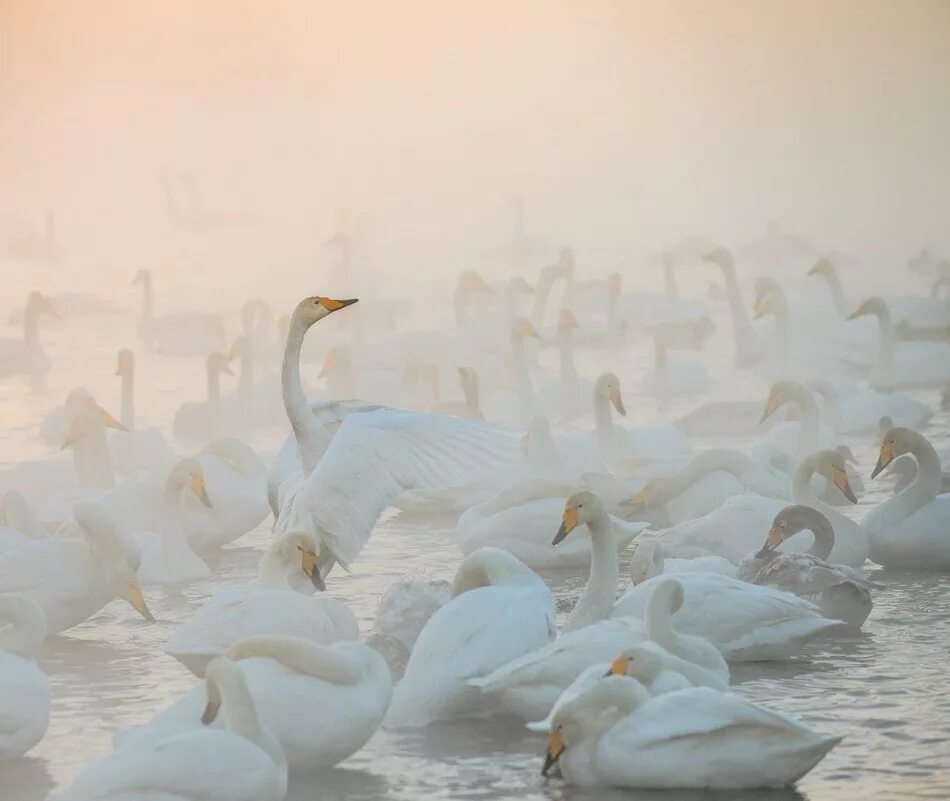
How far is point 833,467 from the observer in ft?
26.2

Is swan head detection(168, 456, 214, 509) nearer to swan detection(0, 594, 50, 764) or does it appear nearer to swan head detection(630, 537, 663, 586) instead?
swan head detection(630, 537, 663, 586)

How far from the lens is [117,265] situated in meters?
23.1

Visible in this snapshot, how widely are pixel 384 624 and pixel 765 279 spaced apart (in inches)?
372

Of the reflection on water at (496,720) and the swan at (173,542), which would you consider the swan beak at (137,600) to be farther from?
the swan at (173,542)

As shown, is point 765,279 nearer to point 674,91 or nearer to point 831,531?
point 831,531

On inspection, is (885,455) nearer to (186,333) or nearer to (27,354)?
(27,354)

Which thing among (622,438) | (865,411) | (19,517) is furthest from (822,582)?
(865,411)

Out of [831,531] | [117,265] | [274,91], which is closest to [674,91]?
[274,91]

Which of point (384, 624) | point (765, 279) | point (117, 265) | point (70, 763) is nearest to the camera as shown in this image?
point (70, 763)

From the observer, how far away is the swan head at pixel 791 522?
7016 mm

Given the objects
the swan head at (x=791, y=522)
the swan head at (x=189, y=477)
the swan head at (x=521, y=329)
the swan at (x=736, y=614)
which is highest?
the swan head at (x=521, y=329)

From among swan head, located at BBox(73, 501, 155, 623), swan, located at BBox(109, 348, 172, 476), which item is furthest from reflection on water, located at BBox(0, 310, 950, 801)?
swan, located at BBox(109, 348, 172, 476)

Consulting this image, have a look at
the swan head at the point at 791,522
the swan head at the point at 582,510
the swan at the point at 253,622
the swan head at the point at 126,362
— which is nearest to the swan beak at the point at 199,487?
the swan at the point at 253,622

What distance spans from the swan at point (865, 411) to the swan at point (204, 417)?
11.8 feet
